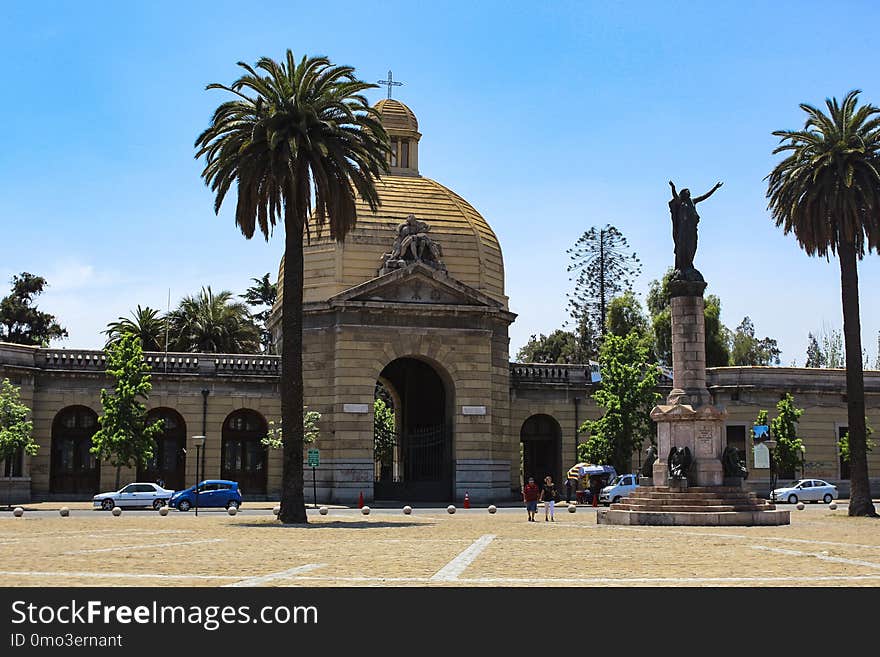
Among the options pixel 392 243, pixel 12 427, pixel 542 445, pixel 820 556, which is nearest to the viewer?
pixel 820 556

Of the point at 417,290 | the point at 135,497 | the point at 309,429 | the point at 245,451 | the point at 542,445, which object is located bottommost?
the point at 135,497

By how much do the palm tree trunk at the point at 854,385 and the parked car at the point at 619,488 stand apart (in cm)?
1176

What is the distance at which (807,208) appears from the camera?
39.9m

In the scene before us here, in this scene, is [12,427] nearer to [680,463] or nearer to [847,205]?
[680,463]

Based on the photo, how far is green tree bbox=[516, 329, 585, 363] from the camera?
95.0m

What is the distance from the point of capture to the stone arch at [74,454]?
50.8 m

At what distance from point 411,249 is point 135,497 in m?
16.7

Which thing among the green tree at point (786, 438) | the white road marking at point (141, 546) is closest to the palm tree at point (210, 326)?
the green tree at point (786, 438)

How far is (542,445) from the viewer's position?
58500 mm

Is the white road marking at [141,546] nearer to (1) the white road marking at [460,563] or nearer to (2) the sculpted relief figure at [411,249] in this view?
(1) the white road marking at [460,563]

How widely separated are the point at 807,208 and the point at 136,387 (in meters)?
29.7

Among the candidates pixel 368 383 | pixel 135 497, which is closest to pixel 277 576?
pixel 135 497
